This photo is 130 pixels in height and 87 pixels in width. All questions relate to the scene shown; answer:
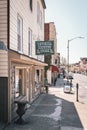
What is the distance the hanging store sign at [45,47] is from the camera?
16969mm

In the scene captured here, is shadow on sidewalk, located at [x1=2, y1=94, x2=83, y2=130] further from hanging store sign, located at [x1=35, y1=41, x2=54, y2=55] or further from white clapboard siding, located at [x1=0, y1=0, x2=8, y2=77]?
hanging store sign, located at [x1=35, y1=41, x2=54, y2=55]

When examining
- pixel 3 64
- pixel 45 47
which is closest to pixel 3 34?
pixel 3 64

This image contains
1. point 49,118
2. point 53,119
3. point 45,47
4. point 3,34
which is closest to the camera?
point 3,34

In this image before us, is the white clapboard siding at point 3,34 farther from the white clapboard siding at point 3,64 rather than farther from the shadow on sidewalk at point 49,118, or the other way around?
the shadow on sidewalk at point 49,118

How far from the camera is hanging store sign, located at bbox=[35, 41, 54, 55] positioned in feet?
55.7

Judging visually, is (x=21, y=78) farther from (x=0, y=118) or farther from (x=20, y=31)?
(x=0, y=118)

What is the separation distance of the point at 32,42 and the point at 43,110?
5.53 metres

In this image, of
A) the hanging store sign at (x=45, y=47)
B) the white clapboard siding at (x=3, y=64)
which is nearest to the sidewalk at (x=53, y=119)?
the white clapboard siding at (x=3, y=64)

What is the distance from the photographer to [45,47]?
17.2 m

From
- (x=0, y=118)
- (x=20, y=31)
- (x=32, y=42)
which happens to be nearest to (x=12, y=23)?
(x=20, y=31)

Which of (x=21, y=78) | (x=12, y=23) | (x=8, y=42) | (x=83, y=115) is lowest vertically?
(x=83, y=115)

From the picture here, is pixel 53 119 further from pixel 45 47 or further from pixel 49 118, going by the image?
pixel 45 47

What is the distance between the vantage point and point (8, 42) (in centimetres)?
1099

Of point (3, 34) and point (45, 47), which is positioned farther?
point (45, 47)
